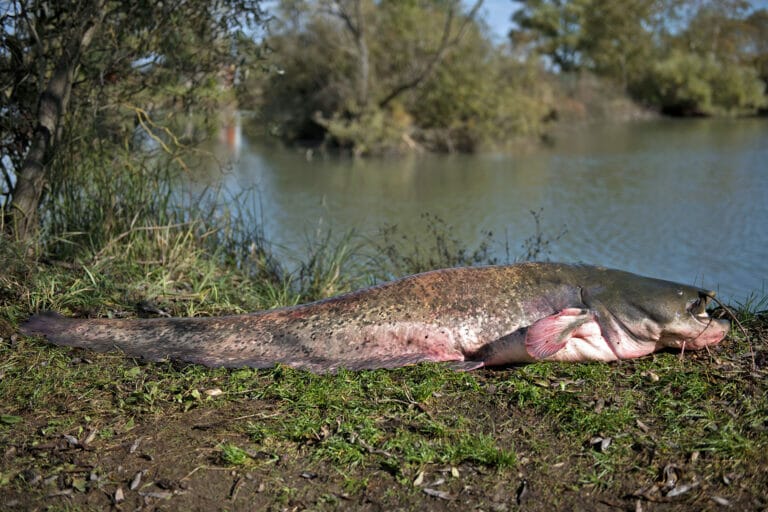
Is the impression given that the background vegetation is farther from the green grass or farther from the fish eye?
the fish eye

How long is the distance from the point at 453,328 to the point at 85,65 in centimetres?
428

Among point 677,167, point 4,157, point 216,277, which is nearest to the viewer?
point 216,277

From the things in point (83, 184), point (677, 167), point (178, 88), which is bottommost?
point (677, 167)

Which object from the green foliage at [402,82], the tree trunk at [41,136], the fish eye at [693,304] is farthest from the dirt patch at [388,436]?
the green foliage at [402,82]

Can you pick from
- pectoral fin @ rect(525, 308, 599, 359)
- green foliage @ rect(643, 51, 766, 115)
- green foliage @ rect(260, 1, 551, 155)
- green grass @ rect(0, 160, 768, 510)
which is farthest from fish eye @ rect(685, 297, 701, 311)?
green foliage @ rect(643, 51, 766, 115)

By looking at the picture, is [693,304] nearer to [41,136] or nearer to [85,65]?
[41,136]

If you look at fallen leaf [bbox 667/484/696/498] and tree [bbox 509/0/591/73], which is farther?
tree [bbox 509/0/591/73]

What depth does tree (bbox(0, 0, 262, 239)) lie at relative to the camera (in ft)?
18.1

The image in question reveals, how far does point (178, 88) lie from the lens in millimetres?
6840

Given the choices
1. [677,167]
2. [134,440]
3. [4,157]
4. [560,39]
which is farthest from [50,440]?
[560,39]

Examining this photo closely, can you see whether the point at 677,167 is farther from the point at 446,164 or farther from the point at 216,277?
the point at 216,277

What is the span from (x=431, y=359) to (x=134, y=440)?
4.87 feet

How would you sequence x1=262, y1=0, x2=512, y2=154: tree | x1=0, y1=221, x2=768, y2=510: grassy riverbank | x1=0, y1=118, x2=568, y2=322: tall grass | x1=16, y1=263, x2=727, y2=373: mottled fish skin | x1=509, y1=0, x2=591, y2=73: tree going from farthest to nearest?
x1=509, y1=0, x2=591, y2=73: tree, x1=262, y1=0, x2=512, y2=154: tree, x1=0, y1=118, x2=568, y2=322: tall grass, x1=16, y1=263, x2=727, y2=373: mottled fish skin, x1=0, y1=221, x2=768, y2=510: grassy riverbank

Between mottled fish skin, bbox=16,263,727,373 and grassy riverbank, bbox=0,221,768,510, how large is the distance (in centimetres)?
10
